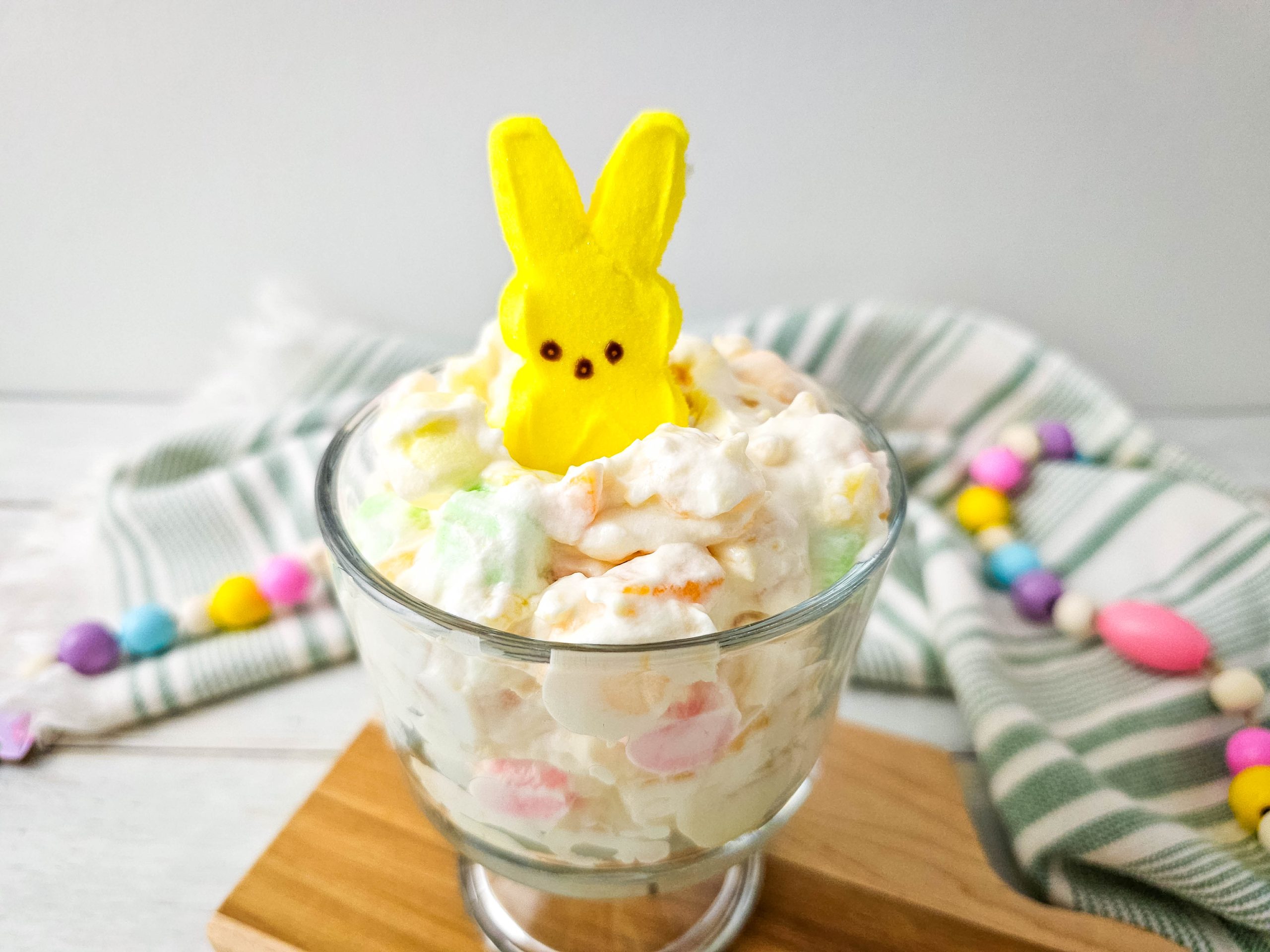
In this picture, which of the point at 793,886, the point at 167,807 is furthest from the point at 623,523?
the point at 167,807

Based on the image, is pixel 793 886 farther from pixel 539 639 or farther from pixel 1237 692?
pixel 1237 692

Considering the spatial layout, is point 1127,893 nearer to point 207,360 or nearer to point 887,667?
point 887,667

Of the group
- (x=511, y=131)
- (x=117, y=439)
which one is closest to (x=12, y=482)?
(x=117, y=439)

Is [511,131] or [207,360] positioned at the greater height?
[511,131]

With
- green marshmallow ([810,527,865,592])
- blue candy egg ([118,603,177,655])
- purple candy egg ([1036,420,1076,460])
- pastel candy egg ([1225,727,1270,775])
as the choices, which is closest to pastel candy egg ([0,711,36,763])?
blue candy egg ([118,603,177,655])

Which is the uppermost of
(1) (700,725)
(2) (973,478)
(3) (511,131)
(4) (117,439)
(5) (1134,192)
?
(3) (511,131)

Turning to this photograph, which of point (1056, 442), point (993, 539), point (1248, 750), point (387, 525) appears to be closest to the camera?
point (387, 525)
